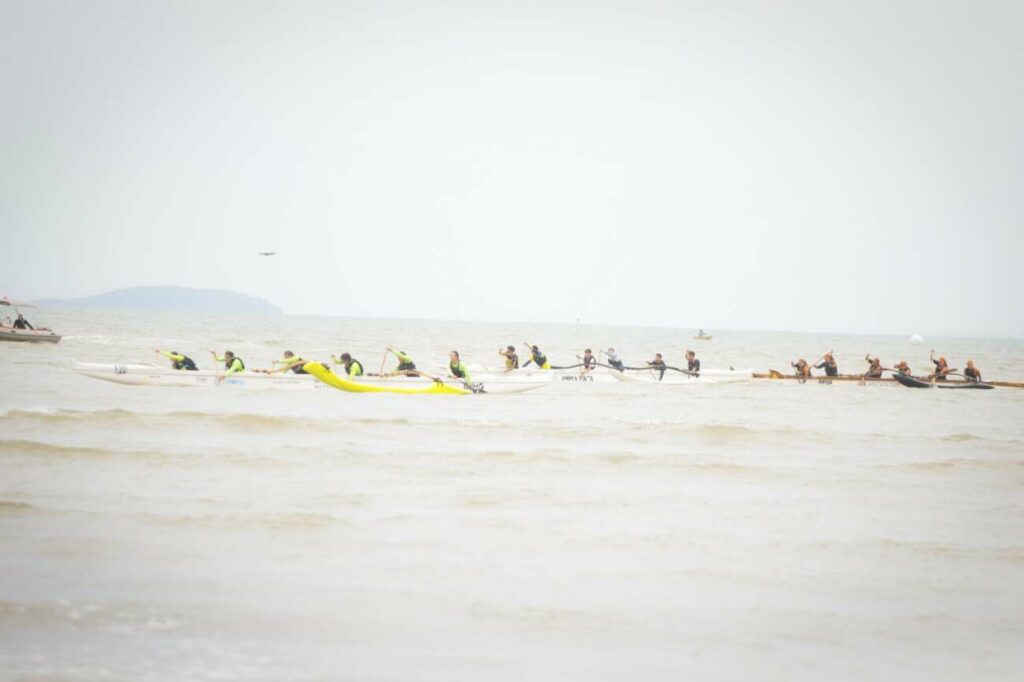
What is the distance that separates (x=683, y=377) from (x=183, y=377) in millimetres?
17657

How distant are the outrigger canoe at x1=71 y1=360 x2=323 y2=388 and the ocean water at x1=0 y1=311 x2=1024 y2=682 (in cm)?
429

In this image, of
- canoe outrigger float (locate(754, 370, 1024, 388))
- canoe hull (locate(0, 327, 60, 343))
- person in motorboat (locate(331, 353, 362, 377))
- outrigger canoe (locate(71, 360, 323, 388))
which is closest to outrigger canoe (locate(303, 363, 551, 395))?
person in motorboat (locate(331, 353, 362, 377))

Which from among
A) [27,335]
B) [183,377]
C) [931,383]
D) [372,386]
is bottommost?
[372,386]

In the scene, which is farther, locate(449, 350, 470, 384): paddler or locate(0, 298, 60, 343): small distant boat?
locate(0, 298, 60, 343): small distant boat

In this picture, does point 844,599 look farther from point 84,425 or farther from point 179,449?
point 84,425

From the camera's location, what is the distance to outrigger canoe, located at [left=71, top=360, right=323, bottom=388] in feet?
Answer: 72.9

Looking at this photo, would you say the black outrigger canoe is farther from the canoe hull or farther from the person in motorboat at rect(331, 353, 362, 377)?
the canoe hull

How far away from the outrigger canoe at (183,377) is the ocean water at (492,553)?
14.1ft

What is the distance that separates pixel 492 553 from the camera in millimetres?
8633

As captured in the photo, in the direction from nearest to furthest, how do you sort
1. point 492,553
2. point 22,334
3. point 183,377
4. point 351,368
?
1. point 492,553
2. point 183,377
3. point 351,368
4. point 22,334

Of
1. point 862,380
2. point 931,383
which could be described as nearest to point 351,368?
point 862,380

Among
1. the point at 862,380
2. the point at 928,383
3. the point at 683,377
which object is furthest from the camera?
the point at 862,380

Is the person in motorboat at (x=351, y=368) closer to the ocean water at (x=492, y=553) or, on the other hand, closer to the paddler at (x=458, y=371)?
the paddler at (x=458, y=371)

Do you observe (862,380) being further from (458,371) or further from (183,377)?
(183,377)
